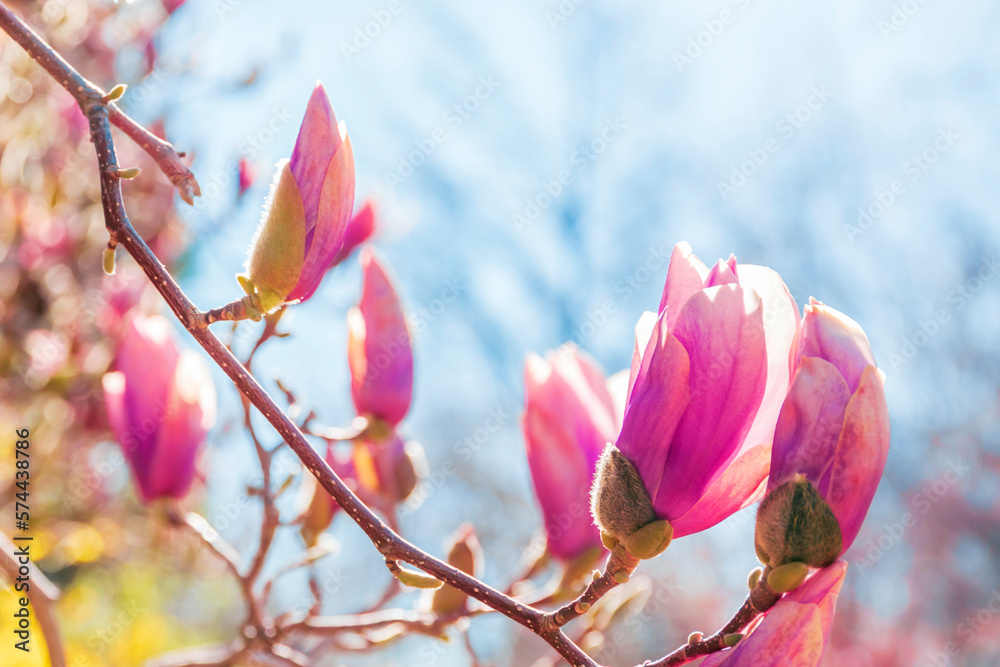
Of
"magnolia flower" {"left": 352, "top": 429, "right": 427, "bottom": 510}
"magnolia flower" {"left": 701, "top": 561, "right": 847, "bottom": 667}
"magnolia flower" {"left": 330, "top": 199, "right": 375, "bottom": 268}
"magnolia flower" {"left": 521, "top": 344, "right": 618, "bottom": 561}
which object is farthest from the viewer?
"magnolia flower" {"left": 330, "top": 199, "right": 375, "bottom": 268}

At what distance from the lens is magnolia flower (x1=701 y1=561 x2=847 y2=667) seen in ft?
1.32

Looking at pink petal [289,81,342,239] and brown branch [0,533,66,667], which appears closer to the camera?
pink petal [289,81,342,239]

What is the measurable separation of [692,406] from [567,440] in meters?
0.33

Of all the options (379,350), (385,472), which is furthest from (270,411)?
(385,472)

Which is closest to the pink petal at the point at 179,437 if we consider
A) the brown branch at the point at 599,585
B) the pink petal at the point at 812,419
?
the brown branch at the point at 599,585

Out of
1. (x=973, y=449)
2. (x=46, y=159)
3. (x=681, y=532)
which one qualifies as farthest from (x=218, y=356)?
(x=973, y=449)

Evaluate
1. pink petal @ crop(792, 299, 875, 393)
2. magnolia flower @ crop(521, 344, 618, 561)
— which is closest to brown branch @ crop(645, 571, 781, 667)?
pink petal @ crop(792, 299, 875, 393)

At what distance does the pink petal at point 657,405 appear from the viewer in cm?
42

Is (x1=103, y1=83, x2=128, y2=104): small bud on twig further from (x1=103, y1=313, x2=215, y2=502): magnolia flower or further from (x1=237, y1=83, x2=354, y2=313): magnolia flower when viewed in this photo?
(x1=103, y1=313, x2=215, y2=502): magnolia flower

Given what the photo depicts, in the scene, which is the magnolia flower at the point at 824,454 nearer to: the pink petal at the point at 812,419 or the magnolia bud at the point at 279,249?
the pink petal at the point at 812,419

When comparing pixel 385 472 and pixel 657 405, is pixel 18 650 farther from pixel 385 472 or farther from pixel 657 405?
pixel 657 405

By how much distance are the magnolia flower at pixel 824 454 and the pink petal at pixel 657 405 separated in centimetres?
6

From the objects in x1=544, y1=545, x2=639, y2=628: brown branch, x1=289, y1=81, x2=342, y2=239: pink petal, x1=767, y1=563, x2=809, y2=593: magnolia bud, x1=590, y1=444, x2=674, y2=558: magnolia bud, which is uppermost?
x1=289, y1=81, x2=342, y2=239: pink petal

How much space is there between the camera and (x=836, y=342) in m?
0.42
